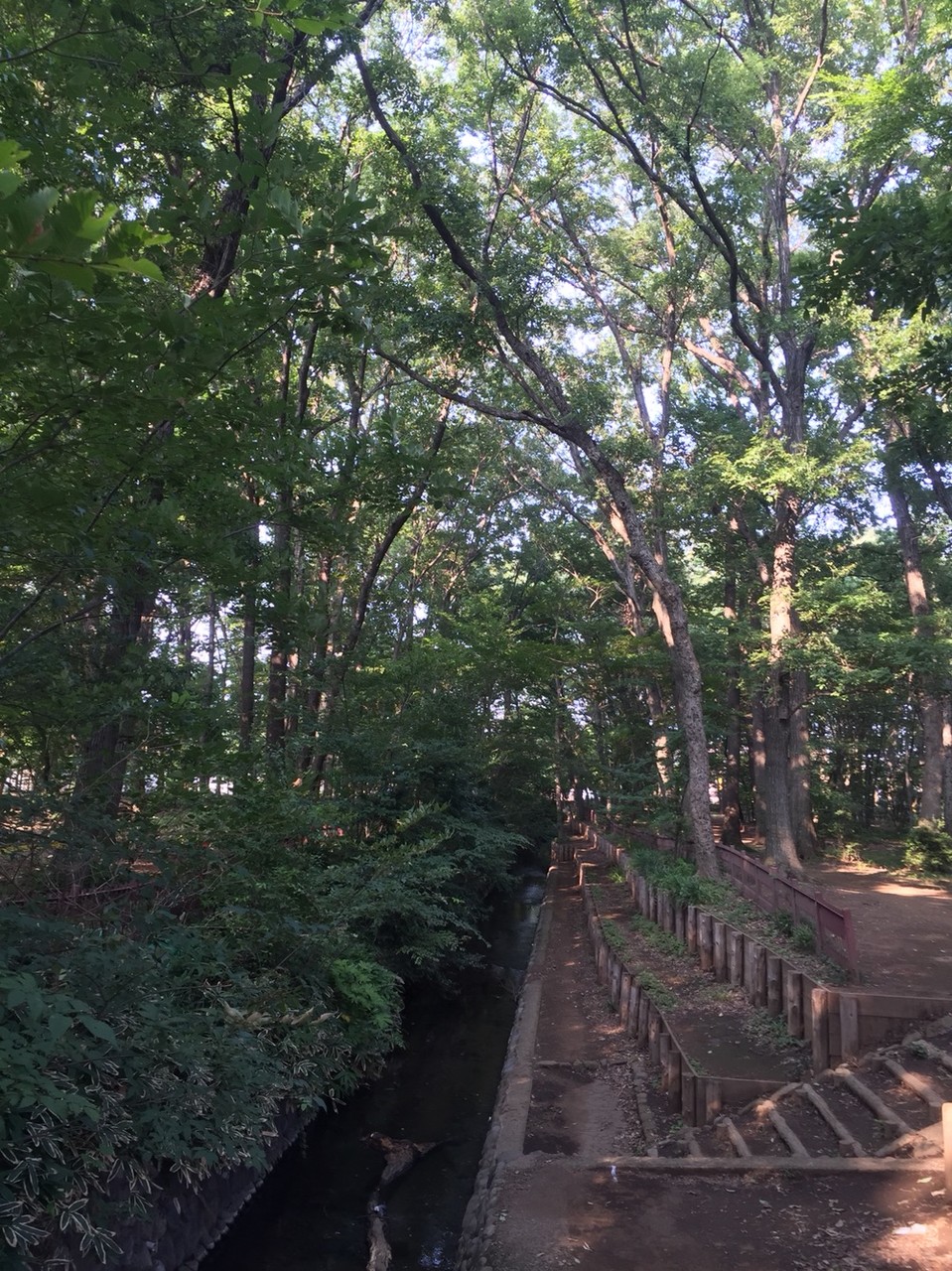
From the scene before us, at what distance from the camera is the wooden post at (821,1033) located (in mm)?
8188

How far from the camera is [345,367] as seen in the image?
606 inches

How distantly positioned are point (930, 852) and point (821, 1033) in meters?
15.1

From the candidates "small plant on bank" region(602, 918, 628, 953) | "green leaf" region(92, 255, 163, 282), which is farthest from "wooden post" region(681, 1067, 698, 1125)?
"green leaf" region(92, 255, 163, 282)

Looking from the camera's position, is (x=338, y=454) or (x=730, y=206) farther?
(x=730, y=206)

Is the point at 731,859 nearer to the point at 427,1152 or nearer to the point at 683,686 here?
the point at 683,686

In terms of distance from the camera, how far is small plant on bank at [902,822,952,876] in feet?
67.8

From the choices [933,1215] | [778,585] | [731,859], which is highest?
A: [778,585]

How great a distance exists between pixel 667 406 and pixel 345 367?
10.0 metres

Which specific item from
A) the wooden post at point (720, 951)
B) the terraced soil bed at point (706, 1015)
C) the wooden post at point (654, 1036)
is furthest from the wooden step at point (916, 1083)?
the wooden post at point (720, 951)

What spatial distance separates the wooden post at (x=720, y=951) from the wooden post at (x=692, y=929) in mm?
1135

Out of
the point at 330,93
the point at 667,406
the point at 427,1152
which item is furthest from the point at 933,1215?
the point at 667,406

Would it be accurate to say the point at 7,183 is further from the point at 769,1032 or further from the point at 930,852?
the point at 930,852

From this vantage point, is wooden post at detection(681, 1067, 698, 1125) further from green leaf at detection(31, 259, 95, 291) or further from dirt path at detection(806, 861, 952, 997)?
green leaf at detection(31, 259, 95, 291)

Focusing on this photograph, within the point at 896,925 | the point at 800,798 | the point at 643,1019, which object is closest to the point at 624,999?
the point at 643,1019
